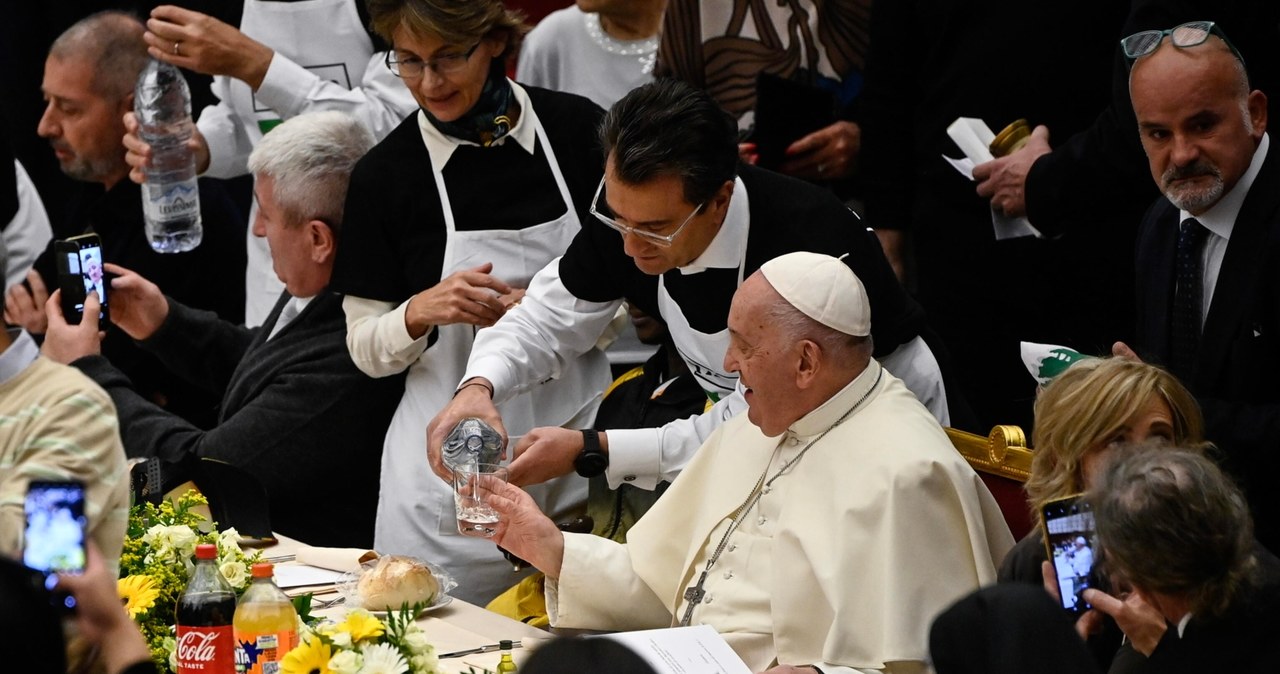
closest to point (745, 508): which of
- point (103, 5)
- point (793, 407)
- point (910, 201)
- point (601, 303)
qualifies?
point (793, 407)

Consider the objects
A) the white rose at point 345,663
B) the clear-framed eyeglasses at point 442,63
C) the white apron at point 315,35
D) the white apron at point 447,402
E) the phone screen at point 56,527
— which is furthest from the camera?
the white apron at point 315,35

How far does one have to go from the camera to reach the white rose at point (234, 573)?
12.1ft

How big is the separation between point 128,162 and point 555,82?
4.68 feet

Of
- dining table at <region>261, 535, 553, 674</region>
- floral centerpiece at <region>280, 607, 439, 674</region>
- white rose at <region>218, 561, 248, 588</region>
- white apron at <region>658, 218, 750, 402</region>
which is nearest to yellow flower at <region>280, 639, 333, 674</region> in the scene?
floral centerpiece at <region>280, 607, 439, 674</region>

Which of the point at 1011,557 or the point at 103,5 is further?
the point at 103,5

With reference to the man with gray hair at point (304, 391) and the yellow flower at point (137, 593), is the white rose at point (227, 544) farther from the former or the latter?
the man with gray hair at point (304, 391)

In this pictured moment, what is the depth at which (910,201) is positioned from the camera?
5.48 metres

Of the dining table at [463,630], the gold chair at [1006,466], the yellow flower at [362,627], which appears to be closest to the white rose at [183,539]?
the dining table at [463,630]

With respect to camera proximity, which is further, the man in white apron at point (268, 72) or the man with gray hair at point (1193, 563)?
the man in white apron at point (268, 72)

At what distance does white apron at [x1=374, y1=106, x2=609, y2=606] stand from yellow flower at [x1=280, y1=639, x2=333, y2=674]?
1.75 m

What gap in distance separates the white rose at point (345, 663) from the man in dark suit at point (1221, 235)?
172 centimetres

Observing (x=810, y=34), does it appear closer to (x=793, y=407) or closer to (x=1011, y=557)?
(x=793, y=407)

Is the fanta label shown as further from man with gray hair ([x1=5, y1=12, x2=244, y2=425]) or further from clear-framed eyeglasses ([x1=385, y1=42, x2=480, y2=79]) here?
man with gray hair ([x1=5, y1=12, x2=244, y2=425])

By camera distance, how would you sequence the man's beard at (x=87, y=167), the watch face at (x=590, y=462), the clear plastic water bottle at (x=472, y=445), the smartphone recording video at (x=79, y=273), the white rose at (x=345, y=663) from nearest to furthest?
the white rose at (x=345, y=663) < the clear plastic water bottle at (x=472, y=445) < the watch face at (x=590, y=462) < the smartphone recording video at (x=79, y=273) < the man's beard at (x=87, y=167)
